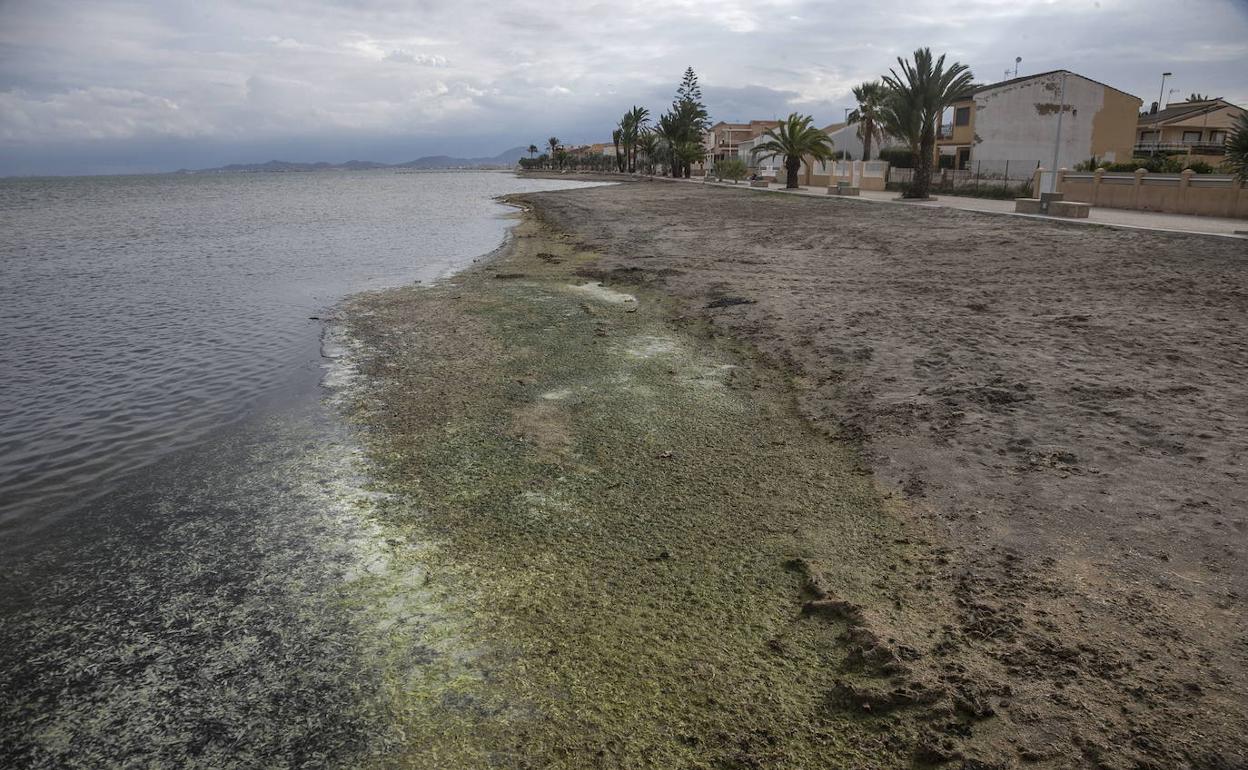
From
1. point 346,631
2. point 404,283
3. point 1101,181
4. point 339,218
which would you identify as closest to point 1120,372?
point 346,631

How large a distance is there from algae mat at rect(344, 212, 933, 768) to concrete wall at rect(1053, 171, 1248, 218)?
21435mm

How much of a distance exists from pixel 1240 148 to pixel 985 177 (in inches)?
886

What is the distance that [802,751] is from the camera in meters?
2.62

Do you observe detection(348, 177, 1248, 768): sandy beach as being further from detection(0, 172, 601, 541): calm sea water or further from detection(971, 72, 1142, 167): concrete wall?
detection(971, 72, 1142, 167): concrete wall

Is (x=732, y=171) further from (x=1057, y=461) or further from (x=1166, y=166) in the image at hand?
(x=1057, y=461)

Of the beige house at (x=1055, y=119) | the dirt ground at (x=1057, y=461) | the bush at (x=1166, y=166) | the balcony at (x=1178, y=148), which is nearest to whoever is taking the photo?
the dirt ground at (x=1057, y=461)

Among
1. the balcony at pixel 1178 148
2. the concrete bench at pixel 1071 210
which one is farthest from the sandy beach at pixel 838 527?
the balcony at pixel 1178 148

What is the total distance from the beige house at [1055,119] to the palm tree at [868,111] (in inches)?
455

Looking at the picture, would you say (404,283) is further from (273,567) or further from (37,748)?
(37,748)

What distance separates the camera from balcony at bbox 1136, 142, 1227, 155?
46906mm

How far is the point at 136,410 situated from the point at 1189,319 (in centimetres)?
1159

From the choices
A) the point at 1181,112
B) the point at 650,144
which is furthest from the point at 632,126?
the point at 1181,112

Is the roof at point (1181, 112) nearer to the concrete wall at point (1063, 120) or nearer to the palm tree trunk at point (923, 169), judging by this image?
the concrete wall at point (1063, 120)

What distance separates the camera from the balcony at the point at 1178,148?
4691 cm
